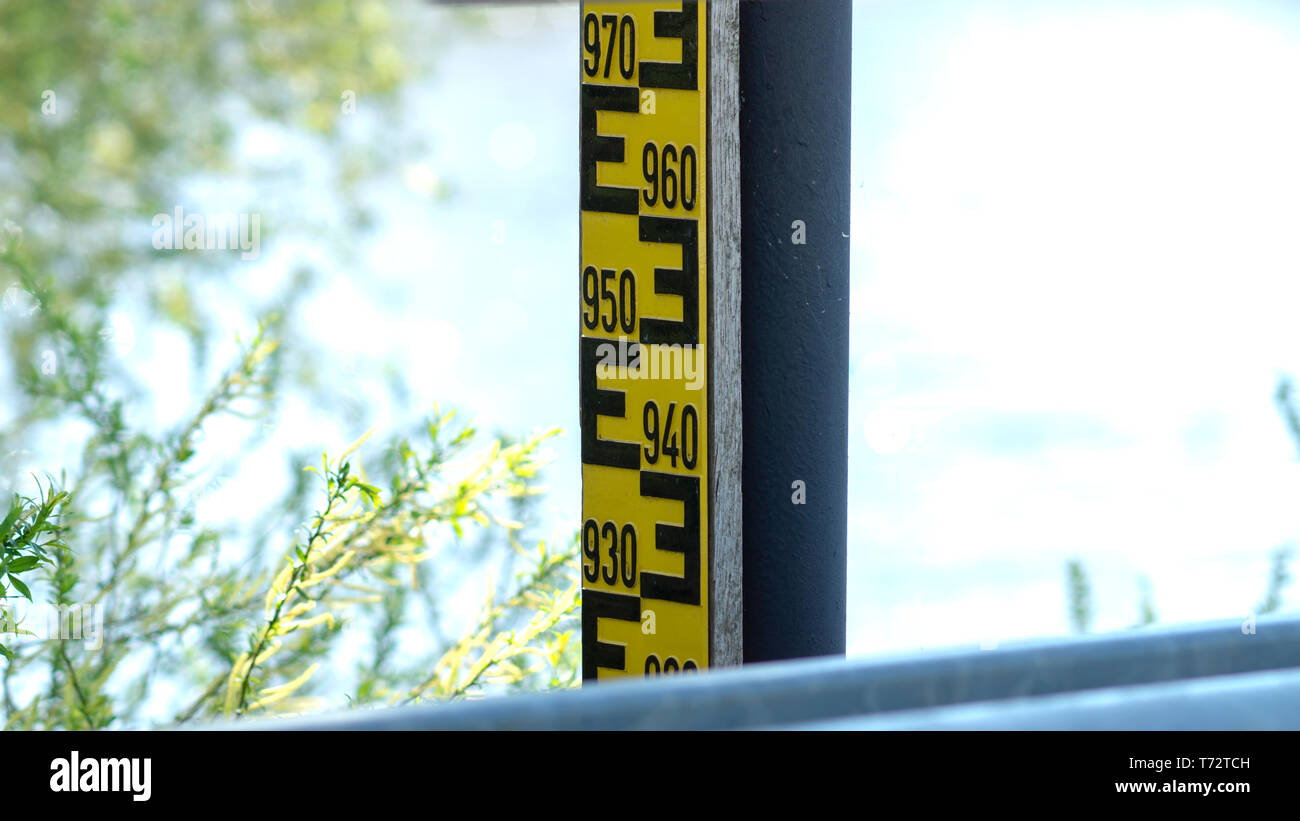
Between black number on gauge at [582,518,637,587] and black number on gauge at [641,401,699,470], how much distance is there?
0.08 m

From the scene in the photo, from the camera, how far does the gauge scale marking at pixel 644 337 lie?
3.83 feet

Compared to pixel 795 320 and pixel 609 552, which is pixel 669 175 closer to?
pixel 795 320

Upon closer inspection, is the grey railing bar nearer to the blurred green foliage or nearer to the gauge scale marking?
the blurred green foliage

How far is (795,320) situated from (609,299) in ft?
0.61

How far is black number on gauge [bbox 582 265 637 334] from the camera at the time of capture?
1223mm

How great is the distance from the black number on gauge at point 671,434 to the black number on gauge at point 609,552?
85mm

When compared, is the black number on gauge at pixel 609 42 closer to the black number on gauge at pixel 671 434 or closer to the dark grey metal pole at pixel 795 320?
the dark grey metal pole at pixel 795 320

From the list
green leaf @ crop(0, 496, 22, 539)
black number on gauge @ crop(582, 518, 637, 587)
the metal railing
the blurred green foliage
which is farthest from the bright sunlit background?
the metal railing

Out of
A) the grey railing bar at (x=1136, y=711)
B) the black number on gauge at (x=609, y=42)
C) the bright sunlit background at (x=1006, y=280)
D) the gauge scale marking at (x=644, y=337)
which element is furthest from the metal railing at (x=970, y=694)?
the bright sunlit background at (x=1006, y=280)
